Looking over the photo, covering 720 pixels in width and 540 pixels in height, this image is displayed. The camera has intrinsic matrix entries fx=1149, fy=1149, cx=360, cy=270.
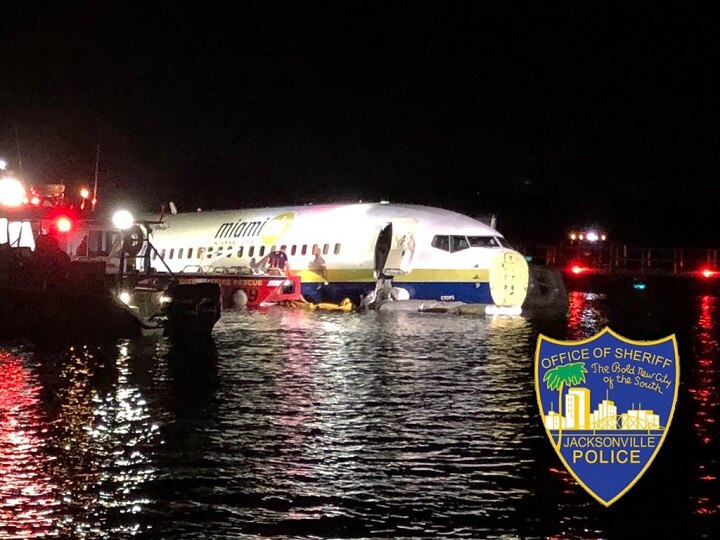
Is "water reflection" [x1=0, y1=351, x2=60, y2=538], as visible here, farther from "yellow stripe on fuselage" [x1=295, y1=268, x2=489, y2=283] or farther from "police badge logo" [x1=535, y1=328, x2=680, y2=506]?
"yellow stripe on fuselage" [x1=295, y1=268, x2=489, y2=283]

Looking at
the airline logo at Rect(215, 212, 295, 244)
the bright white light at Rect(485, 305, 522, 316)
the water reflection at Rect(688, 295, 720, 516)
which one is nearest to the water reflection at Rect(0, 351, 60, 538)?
the water reflection at Rect(688, 295, 720, 516)

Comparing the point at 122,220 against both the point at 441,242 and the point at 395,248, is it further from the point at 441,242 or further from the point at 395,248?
the point at 441,242

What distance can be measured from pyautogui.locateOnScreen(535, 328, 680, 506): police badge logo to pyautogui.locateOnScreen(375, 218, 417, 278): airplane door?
24.1 meters

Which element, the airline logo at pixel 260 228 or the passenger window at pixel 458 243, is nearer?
the passenger window at pixel 458 243

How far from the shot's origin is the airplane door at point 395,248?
34250 millimetres

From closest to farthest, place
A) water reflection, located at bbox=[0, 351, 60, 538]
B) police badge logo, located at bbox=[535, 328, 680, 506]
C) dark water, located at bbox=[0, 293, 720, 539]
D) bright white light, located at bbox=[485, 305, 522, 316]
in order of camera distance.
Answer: water reflection, located at bbox=[0, 351, 60, 538]
dark water, located at bbox=[0, 293, 720, 539]
police badge logo, located at bbox=[535, 328, 680, 506]
bright white light, located at bbox=[485, 305, 522, 316]

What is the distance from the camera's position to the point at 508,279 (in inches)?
Result: 1296

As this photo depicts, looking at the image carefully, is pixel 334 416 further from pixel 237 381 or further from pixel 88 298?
pixel 88 298

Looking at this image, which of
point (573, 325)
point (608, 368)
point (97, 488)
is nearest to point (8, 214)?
point (573, 325)

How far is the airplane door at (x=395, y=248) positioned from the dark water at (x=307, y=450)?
1338cm

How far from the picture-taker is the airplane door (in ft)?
112

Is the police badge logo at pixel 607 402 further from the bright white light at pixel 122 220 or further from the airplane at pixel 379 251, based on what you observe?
the airplane at pixel 379 251

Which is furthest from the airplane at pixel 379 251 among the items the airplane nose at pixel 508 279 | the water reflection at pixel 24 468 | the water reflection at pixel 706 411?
the water reflection at pixel 24 468

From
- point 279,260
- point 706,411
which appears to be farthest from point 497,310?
point 706,411
